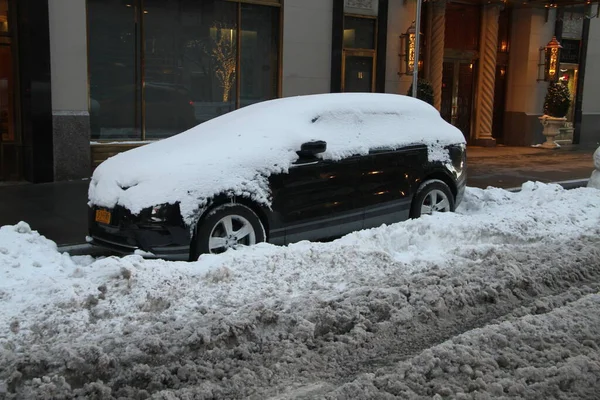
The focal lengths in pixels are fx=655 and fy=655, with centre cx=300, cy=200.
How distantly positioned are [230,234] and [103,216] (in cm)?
130

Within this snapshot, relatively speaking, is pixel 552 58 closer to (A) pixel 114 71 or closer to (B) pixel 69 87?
(A) pixel 114 71

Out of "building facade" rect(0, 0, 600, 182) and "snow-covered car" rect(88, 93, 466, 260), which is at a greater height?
"building facade" rect(0, 0, 600, 182)

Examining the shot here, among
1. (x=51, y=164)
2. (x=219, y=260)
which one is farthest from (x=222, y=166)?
(x=51, y=164)

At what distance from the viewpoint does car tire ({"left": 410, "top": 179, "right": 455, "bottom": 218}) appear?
8.22m

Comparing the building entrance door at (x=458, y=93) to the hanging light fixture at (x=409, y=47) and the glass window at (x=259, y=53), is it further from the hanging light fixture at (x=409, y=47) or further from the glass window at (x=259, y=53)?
the glass window at (x=259, y=53)

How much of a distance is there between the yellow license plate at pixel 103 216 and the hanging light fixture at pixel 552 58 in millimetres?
17310

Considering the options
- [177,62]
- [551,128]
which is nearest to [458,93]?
[551,128]

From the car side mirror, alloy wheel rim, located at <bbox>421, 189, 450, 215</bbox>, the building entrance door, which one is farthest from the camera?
the building entrance door

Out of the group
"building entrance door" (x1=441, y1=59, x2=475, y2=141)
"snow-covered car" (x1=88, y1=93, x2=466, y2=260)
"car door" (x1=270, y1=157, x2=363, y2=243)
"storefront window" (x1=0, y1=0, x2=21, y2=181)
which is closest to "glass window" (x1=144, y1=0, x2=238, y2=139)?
"storefront window" (x1=0, y1=0, x2=21, y2=181)

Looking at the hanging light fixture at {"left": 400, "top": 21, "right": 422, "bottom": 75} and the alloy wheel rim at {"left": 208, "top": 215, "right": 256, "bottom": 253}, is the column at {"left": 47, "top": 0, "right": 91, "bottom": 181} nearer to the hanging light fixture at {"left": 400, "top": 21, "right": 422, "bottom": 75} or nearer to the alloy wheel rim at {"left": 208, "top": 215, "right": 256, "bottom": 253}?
the alloy wheel rim at {"left": 208, "top": 215, "right": 256, "bottom": 253}

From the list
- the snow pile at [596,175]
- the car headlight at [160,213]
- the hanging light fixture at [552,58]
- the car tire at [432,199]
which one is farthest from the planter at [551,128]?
the car headlight at [160,213]

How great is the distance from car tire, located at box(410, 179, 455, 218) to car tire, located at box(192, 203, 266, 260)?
240 centimetres

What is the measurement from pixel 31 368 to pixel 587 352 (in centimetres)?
356

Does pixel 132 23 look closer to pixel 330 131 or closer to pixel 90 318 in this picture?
pixel 330 131
